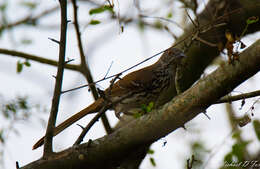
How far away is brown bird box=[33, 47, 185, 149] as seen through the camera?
4547mm

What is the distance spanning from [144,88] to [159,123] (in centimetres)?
149

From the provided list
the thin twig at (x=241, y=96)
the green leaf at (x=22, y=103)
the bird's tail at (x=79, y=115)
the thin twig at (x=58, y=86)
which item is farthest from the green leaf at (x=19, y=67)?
the thin twig at (x=241, y=96)

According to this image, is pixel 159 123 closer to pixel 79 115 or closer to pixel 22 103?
pixel 79 115

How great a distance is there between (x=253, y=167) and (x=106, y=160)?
51.9 inches

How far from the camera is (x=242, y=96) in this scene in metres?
3.15

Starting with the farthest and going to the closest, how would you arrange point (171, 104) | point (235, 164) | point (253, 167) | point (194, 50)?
point (194, 50) < point (235, 164) < point (253, 167) < point (171, 104)

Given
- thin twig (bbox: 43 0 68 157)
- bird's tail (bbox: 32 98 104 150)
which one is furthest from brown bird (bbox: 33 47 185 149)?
thin twig (bbox: 43 0 68 157)

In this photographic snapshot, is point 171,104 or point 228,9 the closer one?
point 171,104

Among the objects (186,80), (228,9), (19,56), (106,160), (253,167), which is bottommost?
(253,167)

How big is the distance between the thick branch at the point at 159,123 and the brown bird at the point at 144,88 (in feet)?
4.25

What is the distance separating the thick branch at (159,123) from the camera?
269cm

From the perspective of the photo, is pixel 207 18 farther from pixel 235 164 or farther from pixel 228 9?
pixel 235 164

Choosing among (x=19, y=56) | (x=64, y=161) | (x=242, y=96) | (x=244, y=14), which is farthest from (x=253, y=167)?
(x=19, y=56)

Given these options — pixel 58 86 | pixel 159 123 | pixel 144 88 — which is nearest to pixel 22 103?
pixel 144 88
